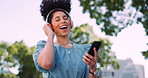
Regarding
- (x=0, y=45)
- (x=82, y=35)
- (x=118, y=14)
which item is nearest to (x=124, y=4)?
(x=118, y=14)

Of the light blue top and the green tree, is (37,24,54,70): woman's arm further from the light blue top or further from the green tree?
the green tree

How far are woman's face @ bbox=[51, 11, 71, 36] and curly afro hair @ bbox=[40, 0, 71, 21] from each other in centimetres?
14

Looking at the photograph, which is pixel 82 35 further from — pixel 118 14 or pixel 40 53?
pixel 40 53

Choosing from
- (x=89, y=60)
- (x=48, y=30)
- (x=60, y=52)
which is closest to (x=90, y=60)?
(x=89, y=60)

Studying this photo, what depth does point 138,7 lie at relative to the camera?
15.3m

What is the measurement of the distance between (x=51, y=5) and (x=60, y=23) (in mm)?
277

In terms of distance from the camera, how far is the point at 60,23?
123 inches

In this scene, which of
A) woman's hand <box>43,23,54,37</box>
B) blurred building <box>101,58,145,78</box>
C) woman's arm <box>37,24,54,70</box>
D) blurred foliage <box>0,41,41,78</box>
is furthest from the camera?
blurred building <box>101,58,145,78</box>

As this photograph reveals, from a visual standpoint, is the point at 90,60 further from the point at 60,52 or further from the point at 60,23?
the point at 60,23

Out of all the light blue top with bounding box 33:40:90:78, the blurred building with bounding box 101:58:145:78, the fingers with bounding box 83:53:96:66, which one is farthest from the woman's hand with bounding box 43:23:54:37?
the blurred building with bounding box 101:58:145:78

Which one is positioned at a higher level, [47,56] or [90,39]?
[47,56]

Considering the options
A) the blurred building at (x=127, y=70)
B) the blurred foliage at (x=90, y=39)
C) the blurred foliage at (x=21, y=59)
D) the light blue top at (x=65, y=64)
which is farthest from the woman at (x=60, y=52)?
the blurred building at (x=127, y=70)

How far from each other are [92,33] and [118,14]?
19871mm

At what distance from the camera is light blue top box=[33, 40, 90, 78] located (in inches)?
116
